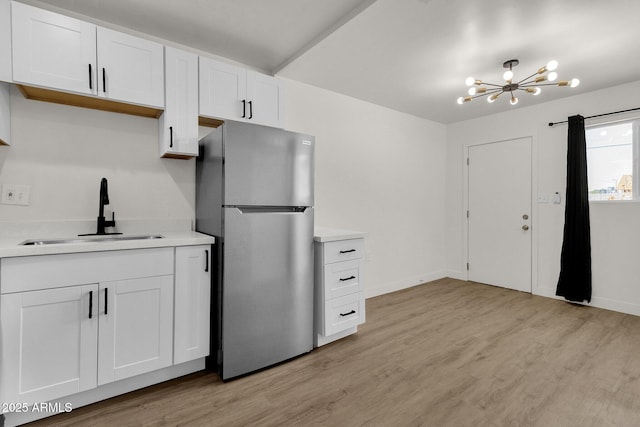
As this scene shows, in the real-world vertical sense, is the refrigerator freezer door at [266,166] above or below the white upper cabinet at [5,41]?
below

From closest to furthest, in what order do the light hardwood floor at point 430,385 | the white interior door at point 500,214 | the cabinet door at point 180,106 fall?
1. the light hardwood floor at point 430,385
2. the cabinet door at point 180,106
3. the white interior door at point 500,214

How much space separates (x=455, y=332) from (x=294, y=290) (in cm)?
159

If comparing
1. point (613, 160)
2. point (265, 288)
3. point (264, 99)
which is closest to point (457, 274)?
point (613, 160)

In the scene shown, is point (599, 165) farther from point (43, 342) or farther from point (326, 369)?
point (43, 342)

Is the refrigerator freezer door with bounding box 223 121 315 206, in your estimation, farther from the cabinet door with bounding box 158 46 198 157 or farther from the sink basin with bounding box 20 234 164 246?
the sink basin with bounding box 20 234 164 246

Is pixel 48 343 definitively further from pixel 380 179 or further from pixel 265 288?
pixel 380 179

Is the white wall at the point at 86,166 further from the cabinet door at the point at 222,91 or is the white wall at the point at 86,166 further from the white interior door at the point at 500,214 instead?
the white interior door at the point at 500,214

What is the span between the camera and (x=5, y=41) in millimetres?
1665

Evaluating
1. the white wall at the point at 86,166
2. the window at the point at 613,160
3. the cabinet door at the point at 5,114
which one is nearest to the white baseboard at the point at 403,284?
the window at the point at 613,160

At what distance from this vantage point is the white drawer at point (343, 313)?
241 centimetres

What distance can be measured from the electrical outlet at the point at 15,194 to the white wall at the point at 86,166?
0.03 metres

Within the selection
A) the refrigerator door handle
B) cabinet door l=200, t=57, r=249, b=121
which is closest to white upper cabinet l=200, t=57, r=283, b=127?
cabinet door l=200, t=57, r=249, b=121

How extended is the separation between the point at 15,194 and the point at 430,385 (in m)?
2.95

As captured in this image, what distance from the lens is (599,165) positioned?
3506mm
